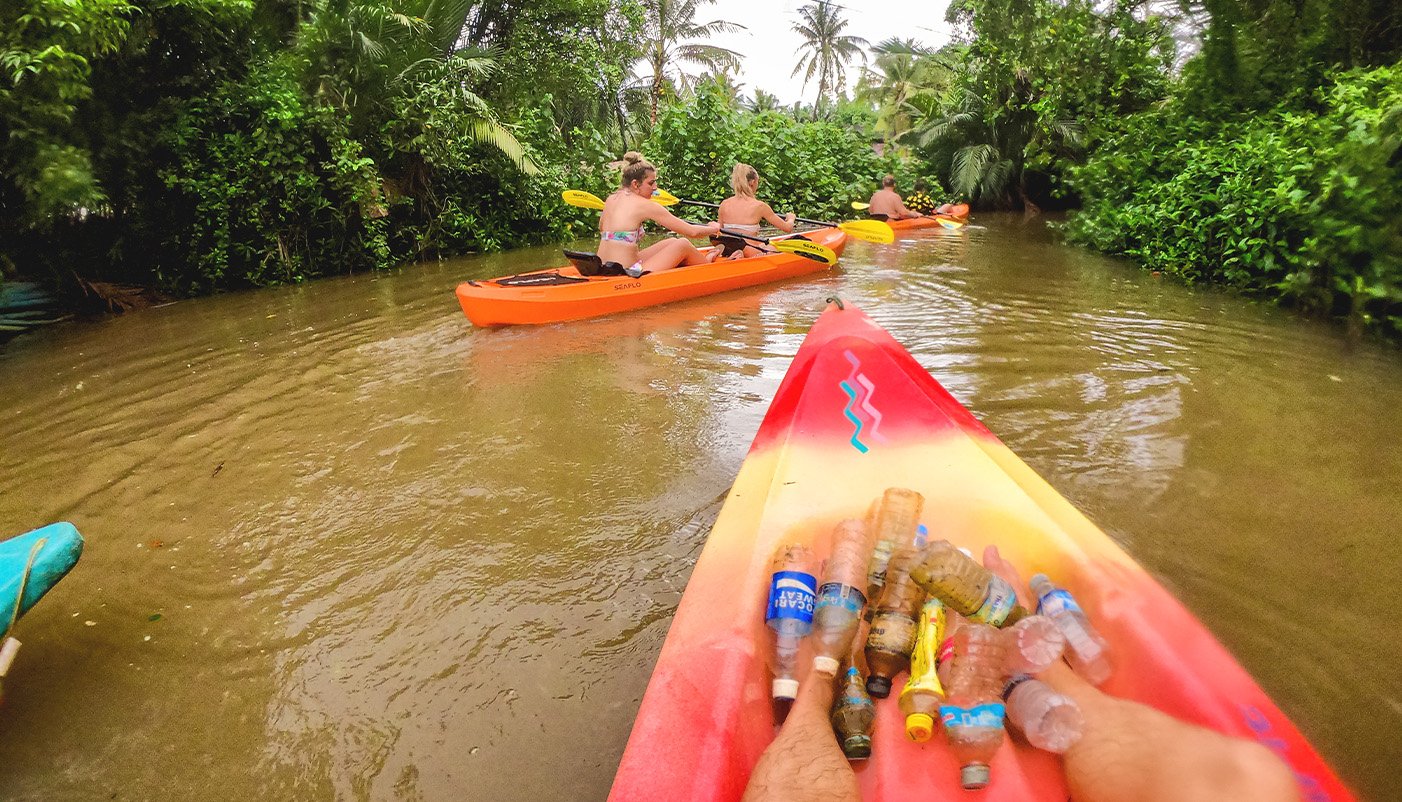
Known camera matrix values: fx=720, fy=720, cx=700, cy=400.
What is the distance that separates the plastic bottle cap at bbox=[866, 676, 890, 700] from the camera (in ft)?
5.24

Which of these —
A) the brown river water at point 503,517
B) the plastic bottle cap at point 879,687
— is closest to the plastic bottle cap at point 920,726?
the plastic bottle cap at point 879,687

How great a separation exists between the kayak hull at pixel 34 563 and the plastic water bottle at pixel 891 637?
84.3 inches

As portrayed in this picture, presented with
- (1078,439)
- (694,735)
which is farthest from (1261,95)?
(694,735)

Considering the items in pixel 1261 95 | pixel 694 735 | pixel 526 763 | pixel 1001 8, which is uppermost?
pixel 1001 8

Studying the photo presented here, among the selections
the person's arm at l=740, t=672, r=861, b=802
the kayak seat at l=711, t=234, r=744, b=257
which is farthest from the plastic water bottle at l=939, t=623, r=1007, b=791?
the kayak seat at l=711, t=234, r=744, b=257

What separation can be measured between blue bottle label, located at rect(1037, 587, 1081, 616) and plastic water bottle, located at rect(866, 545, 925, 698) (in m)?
0.30

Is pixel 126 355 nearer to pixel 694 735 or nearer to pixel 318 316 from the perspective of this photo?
pixel 318 316

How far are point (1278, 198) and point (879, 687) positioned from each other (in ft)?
22.2

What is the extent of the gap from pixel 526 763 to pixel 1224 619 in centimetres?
217

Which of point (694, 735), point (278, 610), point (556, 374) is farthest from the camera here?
point (556, 374)

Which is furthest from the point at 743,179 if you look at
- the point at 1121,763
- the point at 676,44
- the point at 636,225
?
the point at 676,44

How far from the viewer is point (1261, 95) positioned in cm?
839

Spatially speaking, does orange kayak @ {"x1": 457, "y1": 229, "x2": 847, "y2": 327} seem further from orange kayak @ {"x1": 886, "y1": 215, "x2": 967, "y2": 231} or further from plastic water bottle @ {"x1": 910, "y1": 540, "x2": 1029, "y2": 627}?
orange kayak @ {"x1": 886, "y1": 215, "x2": 967, "y2": 231}

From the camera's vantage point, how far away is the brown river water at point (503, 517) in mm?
1951
